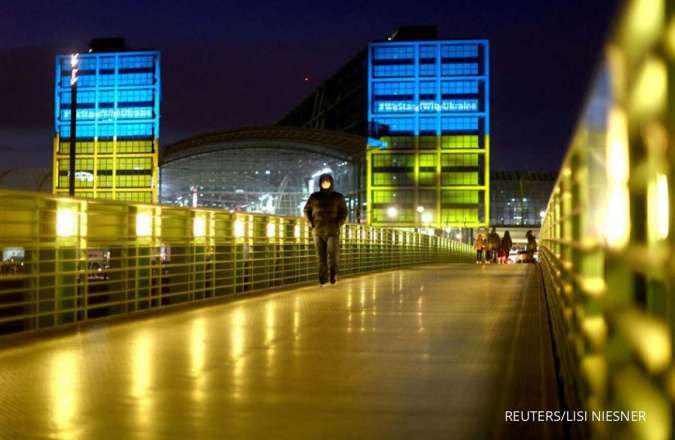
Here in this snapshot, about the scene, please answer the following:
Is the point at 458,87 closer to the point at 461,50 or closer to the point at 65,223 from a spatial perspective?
the point at 461,50

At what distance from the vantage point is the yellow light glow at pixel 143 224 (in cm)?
1255

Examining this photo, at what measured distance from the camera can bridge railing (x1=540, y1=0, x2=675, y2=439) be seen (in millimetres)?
1599

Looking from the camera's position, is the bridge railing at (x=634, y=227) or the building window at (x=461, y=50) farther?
the building window at (x=461, y=50)

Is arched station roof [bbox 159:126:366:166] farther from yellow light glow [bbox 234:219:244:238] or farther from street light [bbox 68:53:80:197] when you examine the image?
yellow light glow [bbox 234:219:244:238]

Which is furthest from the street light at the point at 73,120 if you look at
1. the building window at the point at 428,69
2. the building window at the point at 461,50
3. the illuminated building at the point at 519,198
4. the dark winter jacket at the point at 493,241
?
the illuminated building at the point at 519,198

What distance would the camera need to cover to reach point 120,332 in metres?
9.72

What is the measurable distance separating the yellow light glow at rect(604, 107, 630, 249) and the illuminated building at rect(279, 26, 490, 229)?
90.2 meters

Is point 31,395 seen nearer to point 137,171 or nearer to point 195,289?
point 195,289

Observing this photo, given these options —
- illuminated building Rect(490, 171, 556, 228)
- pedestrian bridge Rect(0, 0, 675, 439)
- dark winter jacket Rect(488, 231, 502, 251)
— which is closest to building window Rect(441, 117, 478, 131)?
illuminated building Rect(490, 171, 556, 228)

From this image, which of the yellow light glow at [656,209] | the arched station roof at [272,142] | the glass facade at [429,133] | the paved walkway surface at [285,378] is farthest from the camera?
the glass facade at [429,133]

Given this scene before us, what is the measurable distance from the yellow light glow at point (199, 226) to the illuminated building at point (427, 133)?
3080 inches

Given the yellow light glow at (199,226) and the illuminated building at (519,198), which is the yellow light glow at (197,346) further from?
the illuminated building at (519,198)

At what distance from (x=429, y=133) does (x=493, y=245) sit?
52282mm

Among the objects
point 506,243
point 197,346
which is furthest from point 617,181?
point 506,243
